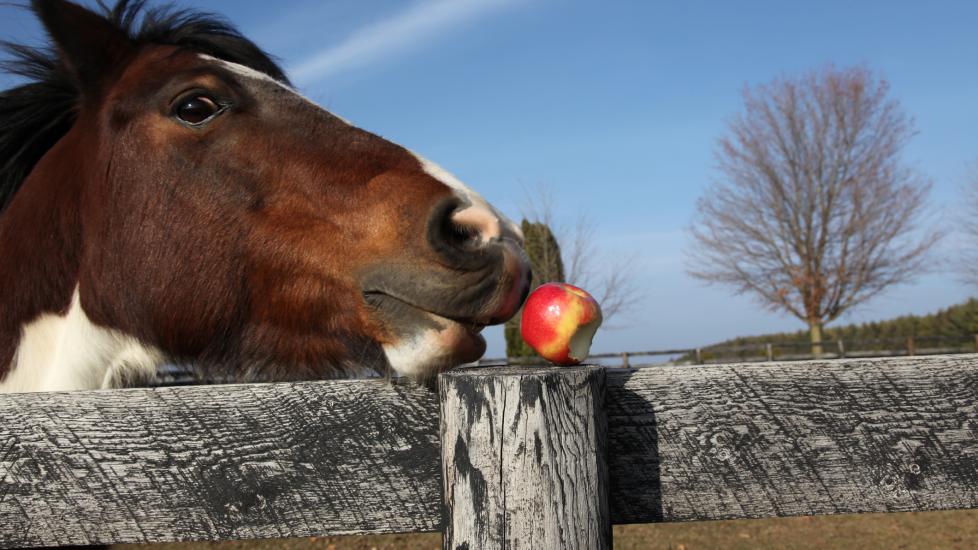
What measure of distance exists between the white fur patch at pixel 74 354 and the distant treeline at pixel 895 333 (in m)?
20.2

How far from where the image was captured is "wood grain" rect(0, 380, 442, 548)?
1.67 metres

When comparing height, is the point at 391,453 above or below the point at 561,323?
below

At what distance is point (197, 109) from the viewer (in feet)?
8.09

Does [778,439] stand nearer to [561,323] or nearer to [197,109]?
[561,323]

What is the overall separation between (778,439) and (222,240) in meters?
1.74

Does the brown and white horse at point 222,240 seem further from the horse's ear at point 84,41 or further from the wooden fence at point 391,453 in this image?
the wooden fence at point 391,453

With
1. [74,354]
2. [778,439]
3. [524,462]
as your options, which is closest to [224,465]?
[524,462]

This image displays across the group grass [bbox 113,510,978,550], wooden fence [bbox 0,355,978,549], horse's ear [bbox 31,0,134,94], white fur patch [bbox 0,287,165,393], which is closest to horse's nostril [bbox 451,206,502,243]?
wooden fence [bbox 0,355,978,549]

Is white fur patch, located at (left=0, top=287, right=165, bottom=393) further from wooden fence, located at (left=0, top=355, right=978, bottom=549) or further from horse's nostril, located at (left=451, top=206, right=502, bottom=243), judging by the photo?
horse's nostril, located at (left=451, top=206, right=502, bottom=243)

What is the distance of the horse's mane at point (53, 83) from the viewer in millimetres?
2859

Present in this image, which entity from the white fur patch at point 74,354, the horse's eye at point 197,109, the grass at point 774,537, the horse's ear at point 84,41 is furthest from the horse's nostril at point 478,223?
the grass at point 774,537

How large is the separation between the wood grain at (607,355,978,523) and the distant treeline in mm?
20241

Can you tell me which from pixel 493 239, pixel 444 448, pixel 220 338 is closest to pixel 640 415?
pixel 444 448

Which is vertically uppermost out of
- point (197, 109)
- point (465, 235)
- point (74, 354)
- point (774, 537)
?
point (197, 109)
